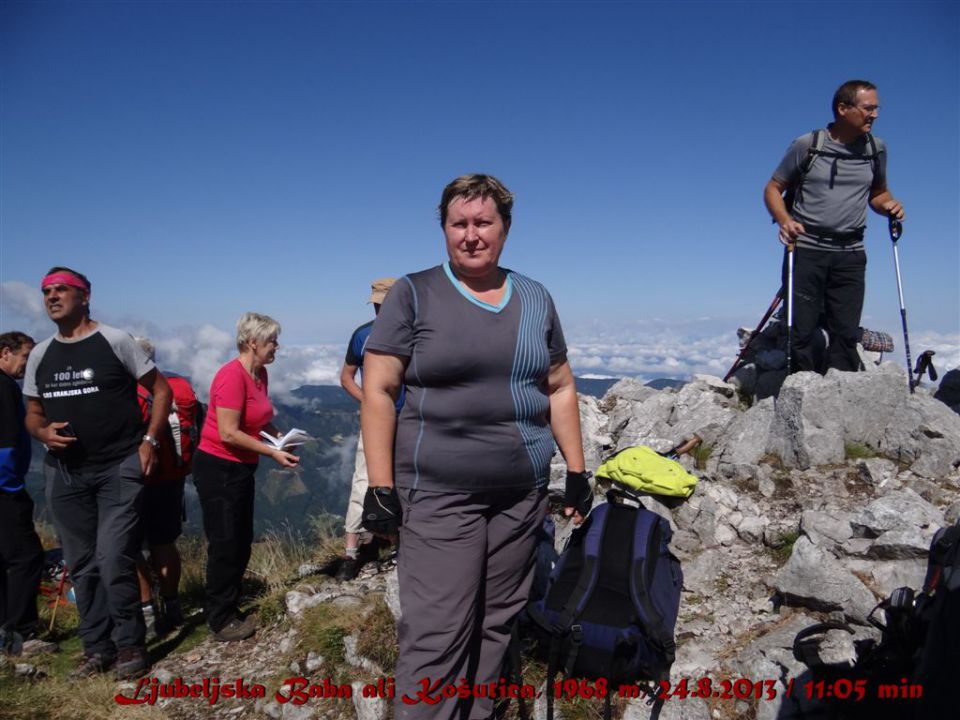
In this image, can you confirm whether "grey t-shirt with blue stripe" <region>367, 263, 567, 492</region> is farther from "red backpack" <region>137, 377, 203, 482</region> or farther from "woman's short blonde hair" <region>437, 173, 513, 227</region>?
"red backpack" <region>137, 377, 203, 482</region>

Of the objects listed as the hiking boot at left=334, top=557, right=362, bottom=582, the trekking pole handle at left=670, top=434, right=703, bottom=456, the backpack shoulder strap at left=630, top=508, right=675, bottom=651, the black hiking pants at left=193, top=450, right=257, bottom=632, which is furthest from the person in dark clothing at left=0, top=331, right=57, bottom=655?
the trekking pole handle at left=670, top=434, right=703, bottom=456

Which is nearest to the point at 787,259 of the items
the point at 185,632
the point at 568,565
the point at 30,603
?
the point at 568,565

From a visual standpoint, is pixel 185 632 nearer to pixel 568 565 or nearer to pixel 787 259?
pixel 568 565

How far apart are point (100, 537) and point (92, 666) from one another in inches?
45.6

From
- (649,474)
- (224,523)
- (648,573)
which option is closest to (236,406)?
(224,523)

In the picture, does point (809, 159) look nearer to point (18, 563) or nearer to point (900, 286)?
point (900, 286)

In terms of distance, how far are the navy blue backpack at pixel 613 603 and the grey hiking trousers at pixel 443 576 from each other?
0.83 meters

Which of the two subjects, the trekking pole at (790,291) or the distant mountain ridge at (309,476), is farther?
the distant mountain ridge at (309,476)

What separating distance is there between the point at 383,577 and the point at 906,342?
7.04 metres

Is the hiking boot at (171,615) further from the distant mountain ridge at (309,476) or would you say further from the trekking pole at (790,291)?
the distant mountain ridge at (309,476)

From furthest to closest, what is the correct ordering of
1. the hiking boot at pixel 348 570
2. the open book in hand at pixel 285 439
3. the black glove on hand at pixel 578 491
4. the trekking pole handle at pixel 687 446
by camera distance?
1. the trekking pole handle at pixel 687 446
2. the hiking boot at pixel 348 570
3. the open book in hand at pixel 285 439
4. the black glove on hand at pixel 578 491

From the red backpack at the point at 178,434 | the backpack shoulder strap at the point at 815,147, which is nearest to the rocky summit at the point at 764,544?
the red backpack at the point at 178,434

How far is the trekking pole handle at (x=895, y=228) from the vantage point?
21.7 ft

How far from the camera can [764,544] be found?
516cm
